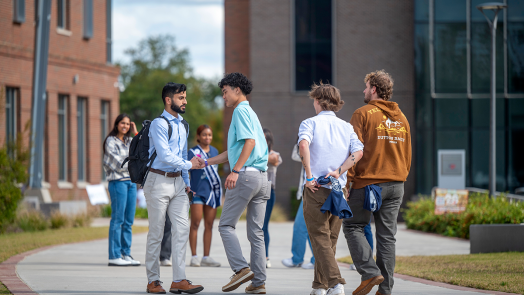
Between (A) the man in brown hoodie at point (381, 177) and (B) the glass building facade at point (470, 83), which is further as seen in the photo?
(B) the glass building facade at point (470, 83)

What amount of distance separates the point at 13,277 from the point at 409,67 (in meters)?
19.3

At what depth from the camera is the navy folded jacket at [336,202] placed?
5.26 meters

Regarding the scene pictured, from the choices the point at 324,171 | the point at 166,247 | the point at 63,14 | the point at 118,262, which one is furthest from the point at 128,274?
the point at 63,14

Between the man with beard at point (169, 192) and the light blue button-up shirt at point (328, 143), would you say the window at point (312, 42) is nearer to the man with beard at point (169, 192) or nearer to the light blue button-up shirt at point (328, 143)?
the man with beard at point (169, 192)

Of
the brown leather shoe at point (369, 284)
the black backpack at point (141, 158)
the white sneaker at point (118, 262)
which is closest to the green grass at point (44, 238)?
the white sneaker at point (118, 262)

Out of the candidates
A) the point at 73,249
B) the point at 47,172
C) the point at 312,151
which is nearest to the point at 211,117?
the point at 47,172

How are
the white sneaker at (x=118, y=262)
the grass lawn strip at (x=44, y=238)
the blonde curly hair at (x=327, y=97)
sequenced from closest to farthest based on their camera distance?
the blonde curly hair at (x=327, y=97)
the white sneaker at (x=118, y=262)
the grass lawn strip at (x=44, y=238)

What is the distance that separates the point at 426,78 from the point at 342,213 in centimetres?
1866

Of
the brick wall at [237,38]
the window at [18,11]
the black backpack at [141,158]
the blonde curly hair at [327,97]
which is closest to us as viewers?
the blonde curly hair at [327,97]

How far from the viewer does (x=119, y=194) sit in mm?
8109

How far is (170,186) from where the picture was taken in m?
5.89

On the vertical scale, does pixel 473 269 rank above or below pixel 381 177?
below

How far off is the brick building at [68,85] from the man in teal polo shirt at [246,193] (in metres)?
16.5

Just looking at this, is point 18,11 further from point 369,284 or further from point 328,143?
point 369,284
